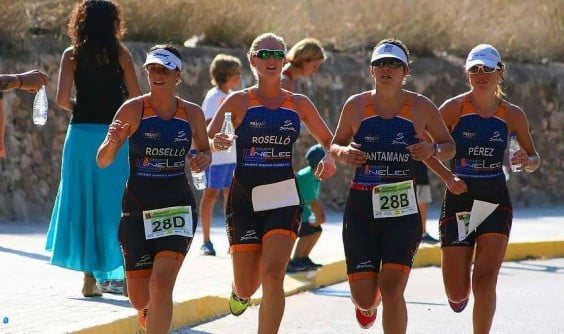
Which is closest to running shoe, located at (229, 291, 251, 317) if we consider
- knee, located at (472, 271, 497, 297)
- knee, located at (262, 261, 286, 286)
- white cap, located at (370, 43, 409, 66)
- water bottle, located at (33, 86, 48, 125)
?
knee, located at (262, 261, 286, 286)

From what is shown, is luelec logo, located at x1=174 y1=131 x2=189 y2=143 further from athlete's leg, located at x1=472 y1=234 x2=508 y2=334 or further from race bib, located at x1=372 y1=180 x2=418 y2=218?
athlete's leg, located at x1=472 y1=234 x2=508 y2=334

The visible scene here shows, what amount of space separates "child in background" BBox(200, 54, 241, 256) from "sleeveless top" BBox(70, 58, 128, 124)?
3.06 m

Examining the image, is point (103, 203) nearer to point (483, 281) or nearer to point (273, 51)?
point (273, 51)

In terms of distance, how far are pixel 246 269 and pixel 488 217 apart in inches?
61.8

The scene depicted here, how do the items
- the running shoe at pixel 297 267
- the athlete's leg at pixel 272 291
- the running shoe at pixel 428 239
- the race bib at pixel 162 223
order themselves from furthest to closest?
the running shoe at pixel 428 239 < the running shoe at pixel 297 267 < the athlete's leg at pixel 272 291 < the race bib at pixel 162 223

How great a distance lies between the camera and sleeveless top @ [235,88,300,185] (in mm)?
8008

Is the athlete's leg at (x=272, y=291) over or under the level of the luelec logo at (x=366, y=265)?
under

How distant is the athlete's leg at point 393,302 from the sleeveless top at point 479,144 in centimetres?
116

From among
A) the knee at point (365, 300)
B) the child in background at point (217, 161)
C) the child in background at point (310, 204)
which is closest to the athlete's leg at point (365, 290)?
the knee at point (365, 300)

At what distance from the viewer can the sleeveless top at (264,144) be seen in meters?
8.01

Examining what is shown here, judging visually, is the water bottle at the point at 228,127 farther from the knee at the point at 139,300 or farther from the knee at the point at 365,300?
the knee at the point at 365,300

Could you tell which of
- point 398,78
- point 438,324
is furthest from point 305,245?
point 398,78

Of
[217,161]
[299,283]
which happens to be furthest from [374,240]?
[217,161]

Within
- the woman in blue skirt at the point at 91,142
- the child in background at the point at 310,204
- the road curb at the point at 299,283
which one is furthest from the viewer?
the child in background at the point at 310,204
